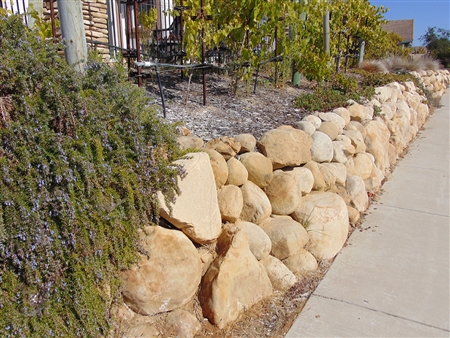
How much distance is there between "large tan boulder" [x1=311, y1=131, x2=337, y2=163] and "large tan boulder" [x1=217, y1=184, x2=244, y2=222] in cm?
148

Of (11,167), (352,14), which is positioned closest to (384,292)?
(11,167)

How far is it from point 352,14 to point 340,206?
775 centimetres

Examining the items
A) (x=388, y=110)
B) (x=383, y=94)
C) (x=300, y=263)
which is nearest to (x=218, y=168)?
(x=300, y=263)

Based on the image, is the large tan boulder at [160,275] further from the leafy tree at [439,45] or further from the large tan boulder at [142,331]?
the leafy tree at [439,45]

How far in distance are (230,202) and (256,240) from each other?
0.36 m

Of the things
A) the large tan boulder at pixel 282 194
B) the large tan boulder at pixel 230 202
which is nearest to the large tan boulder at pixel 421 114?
the large tan boulder at pixel 282 194

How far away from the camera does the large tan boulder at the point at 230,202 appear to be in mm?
3158

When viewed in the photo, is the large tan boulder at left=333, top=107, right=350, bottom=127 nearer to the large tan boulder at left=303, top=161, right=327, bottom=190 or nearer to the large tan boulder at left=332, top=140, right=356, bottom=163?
the large tan boulder at left=332, top=140, right=356, bottom=163

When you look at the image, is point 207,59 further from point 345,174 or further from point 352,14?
point 352,14

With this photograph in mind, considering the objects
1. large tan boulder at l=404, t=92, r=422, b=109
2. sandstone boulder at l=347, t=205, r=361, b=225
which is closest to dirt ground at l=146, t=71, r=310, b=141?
sandstone boulder at l=347, t=205, r=361, b=225

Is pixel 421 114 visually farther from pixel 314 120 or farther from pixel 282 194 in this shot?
pixel 282 194

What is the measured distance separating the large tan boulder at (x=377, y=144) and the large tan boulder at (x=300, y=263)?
2715 mm

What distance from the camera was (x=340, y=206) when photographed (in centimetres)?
398

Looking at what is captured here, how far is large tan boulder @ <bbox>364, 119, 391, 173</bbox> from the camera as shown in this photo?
5.76 metres
